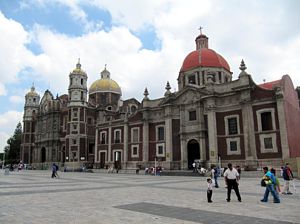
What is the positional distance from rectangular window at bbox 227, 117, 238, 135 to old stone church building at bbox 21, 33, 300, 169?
13 centimetres

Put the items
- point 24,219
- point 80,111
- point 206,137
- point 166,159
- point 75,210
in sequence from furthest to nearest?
point 80,111 → point 166,159 → point 206,137 → point 75,210 → point 24,219

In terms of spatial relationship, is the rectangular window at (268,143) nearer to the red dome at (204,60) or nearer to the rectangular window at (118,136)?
the red dome at (204,60)

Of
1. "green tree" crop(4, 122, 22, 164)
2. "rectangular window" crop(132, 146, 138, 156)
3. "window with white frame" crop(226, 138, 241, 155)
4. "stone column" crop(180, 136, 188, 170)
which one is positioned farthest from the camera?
"green tree" crop(4, 122, 22, 164)

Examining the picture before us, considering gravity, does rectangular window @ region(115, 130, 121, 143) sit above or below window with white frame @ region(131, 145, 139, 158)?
above

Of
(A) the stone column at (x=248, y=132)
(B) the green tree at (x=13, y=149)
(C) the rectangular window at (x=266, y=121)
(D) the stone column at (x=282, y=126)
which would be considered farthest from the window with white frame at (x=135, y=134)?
(B) the green tree at (x=13, y=149)

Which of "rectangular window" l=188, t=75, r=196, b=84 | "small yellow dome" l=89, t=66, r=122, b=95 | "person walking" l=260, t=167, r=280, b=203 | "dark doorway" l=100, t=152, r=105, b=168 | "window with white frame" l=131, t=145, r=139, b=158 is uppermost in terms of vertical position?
"small yellow dome" l=89, t=66, r=122, b=95

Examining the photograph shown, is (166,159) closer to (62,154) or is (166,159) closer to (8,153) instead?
(62,154)

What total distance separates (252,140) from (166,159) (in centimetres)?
1345

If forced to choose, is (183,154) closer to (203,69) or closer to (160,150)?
(160,150)

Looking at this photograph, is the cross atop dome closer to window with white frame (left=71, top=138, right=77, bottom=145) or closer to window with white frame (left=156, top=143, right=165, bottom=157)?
window with white frame (left=156, top=143, right=165, bottom=157)

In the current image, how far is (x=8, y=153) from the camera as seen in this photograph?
101 meters

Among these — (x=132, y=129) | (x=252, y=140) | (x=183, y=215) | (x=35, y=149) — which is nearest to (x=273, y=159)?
(x=252, y=140)

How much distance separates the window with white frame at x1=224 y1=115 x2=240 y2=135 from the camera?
36625mm

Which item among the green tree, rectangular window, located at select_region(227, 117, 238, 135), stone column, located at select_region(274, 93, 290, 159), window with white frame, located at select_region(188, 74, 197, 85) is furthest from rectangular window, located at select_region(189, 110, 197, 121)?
the green tree
